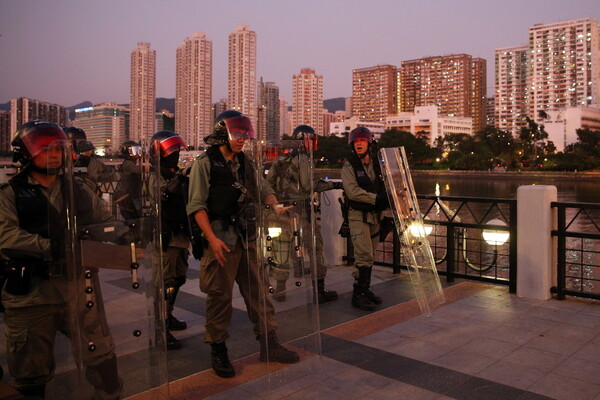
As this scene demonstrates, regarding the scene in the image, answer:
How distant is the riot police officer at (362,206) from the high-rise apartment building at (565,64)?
197 m

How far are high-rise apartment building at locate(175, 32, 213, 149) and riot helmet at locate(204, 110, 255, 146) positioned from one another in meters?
130

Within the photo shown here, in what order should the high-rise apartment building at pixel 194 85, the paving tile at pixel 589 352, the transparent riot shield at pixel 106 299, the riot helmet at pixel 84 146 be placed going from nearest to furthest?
the transparent riot shield at pixel 106 299 < the riot helmet at pixel 84 146 < the paving tile at pixel 589 352 < the high-rise apartment building at pixel 194 85

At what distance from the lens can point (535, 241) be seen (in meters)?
6.14

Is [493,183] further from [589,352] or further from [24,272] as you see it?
[24,272]

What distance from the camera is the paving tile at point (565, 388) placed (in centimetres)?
365

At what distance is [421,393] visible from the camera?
3736 millimetres

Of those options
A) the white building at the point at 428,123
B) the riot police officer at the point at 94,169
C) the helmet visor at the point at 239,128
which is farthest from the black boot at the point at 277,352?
the white building at the point at 428,123

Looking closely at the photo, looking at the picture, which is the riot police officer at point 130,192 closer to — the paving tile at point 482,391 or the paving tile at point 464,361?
the paving tile at point 482,391

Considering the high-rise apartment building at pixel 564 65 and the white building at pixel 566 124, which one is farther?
the high-rise apartment building at pixel 564 65

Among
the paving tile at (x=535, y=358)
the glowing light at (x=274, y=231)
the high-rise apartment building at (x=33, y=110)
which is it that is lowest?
the paving tile at (x=535, y=358)

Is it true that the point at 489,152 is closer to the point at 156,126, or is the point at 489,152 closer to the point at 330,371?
the point at 156,126

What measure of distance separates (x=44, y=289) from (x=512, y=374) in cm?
322

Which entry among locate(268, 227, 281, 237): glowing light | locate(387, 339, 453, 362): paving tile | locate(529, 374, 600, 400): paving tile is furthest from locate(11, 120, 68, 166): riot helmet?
locate(529, 374, 600, 400): paving tile

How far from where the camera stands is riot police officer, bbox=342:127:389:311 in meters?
5.96
